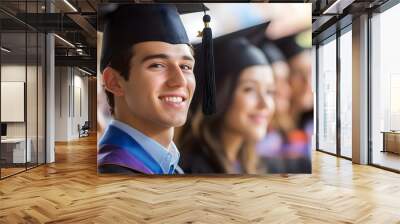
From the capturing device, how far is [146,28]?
633cm

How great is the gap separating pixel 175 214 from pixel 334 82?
760 cm

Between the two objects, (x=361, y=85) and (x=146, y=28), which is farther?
(x=361, y=85)

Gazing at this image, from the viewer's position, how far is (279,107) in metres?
6.39

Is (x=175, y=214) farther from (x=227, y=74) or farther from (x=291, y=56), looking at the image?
(x=291, y=56)

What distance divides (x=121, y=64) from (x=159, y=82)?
2.44 ft

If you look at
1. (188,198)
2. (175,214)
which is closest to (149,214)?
(175,214)

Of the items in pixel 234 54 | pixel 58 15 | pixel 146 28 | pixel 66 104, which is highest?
pixel 58 15

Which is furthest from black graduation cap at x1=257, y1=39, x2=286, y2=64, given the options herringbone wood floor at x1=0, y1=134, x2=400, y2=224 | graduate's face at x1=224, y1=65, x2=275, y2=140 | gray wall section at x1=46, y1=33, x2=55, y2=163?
gray wall section at x1=46, y1=33, x2=55, y2=163

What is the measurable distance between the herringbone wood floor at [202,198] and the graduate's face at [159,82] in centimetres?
112

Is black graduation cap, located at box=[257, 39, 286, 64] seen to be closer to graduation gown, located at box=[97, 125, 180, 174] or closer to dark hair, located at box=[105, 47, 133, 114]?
dark hair, located at box=[105, 47, 133, 114]

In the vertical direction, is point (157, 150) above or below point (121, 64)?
below

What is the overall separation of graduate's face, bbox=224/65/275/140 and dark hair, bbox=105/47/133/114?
1805mm

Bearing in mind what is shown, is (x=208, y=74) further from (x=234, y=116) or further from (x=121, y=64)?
(x=121, y=64)

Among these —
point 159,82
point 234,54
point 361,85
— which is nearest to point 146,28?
point 159,82
